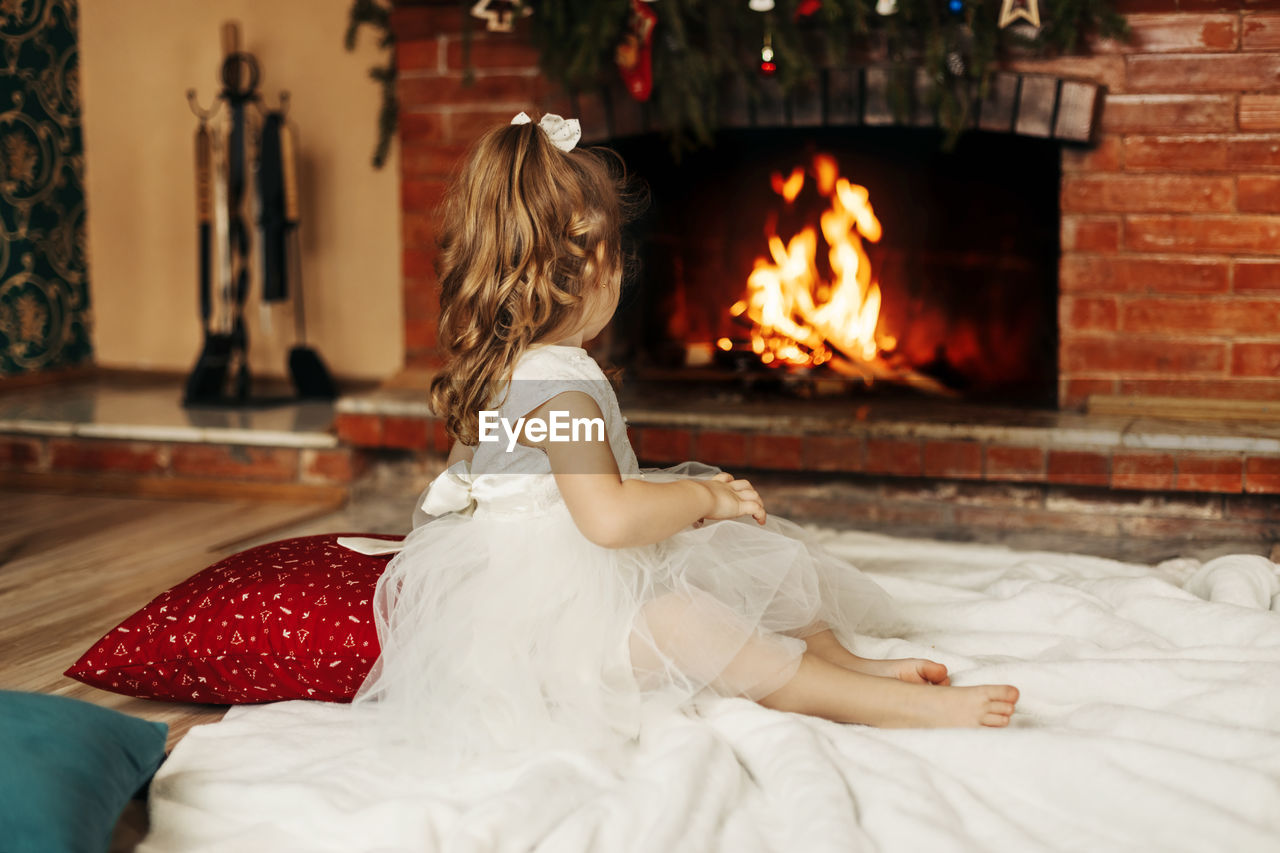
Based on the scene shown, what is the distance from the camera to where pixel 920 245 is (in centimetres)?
284

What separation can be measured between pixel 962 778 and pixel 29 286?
10.2 feet

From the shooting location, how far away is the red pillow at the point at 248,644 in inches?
56.3

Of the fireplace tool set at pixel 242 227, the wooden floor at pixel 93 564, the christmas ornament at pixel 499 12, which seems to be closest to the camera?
the wooden floor at pixel 93 564

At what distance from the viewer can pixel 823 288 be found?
2824 millimetres

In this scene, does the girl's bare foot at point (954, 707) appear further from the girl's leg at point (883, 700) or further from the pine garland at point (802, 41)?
the pine garland at point (802, 41)

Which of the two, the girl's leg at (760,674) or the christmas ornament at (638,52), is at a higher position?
the christmas ornament at (638,52)

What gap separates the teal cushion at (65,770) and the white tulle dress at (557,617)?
27 centimetres

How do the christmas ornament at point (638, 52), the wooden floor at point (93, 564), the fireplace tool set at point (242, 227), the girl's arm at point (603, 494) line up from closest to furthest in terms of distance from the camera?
the girl's arm at point (603, 494), the wooden floor at point (93, 564), the christmas ornament at point (638, 52), the fireplace tool set at point (242, 227)

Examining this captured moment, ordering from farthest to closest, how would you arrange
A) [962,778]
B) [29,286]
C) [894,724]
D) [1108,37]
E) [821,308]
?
[29,286] → [821,308] → [1108,37] → [894,724] → [962,778]

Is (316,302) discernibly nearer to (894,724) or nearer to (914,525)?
(914,525)

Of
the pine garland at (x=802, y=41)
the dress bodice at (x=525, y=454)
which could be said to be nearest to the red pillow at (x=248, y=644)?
the dress bodice at (x=525, y=454)

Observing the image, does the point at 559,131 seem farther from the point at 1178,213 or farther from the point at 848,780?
the point at 1178,213

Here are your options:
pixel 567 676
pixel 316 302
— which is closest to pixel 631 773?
pixel 567 676

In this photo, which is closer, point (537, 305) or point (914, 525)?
point (537, 305)
